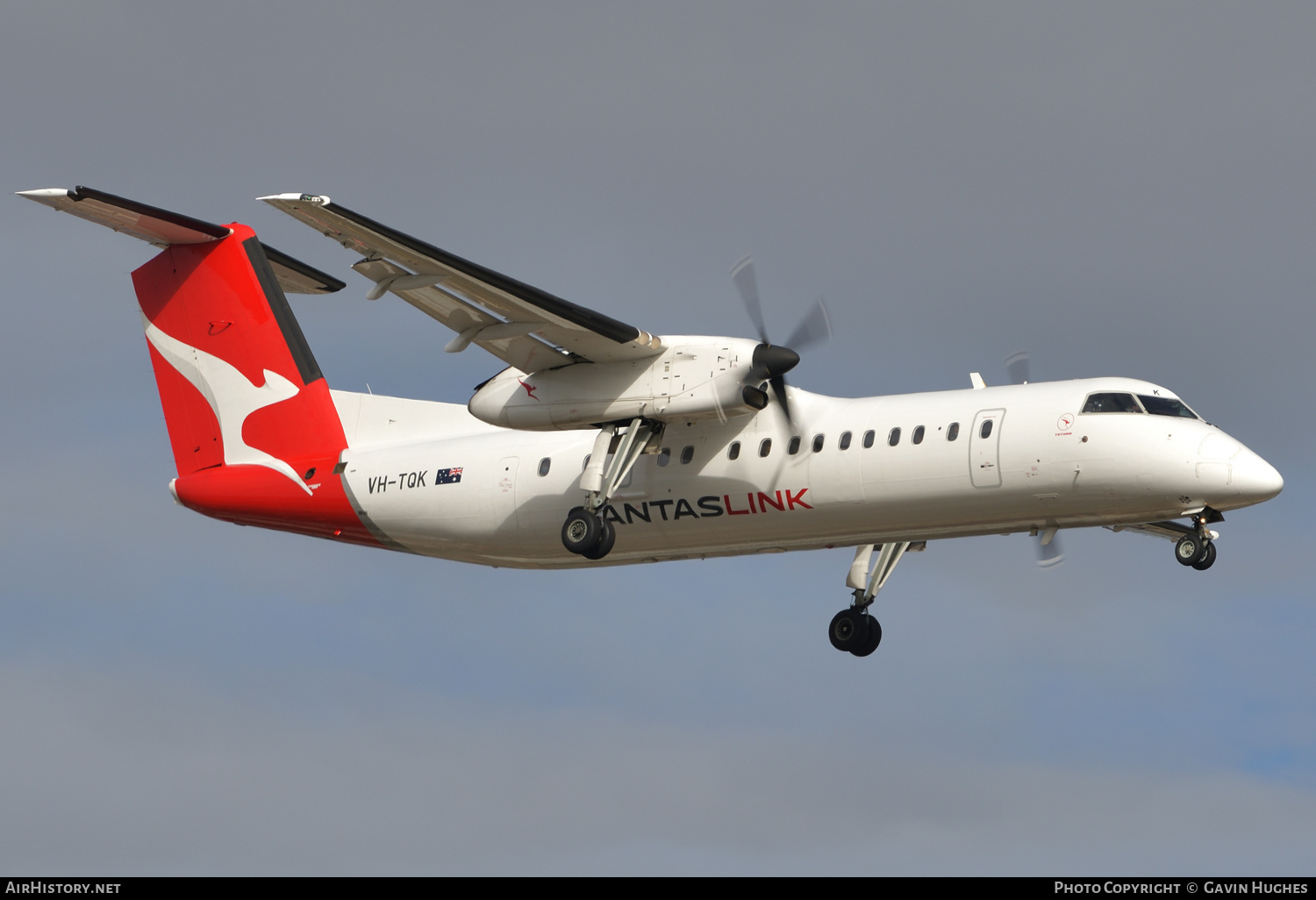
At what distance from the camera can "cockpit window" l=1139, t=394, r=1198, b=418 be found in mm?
17094

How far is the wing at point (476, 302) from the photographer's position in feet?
55.0

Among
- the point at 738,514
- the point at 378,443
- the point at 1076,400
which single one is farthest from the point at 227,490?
the point at 1076,400

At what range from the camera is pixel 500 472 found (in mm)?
20297

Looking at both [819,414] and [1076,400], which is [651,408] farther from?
[1076,400]

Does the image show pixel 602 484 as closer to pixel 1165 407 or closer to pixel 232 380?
pixel 232 380

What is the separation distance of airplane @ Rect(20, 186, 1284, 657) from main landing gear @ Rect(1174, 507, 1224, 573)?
0.02 meters

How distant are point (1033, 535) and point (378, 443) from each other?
343 inches

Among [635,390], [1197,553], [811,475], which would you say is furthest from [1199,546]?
[635,390]

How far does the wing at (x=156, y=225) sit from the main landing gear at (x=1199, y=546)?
12647mm

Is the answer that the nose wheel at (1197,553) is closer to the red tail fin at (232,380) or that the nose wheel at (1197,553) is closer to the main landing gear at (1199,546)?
the main landing gear at (1199,546)

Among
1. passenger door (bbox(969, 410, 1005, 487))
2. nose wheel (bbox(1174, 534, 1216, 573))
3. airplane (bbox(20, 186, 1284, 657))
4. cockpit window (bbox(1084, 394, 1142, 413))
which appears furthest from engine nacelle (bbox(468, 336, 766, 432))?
nose wheel (bbox(1174, 534, 1216, 573))

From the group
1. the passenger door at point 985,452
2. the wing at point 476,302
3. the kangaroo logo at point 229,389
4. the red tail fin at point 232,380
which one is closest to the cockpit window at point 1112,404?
the passenger door at point 985,452
